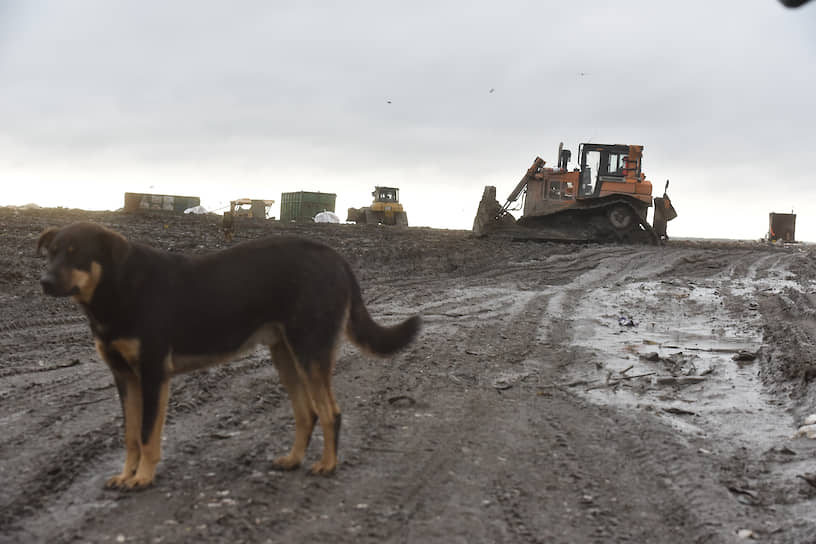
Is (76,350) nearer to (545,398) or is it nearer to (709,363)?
(545,398)

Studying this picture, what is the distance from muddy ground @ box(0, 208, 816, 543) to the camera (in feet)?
12.4

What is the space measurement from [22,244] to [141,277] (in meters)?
12.3

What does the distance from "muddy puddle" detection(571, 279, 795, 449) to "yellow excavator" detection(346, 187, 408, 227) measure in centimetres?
2381

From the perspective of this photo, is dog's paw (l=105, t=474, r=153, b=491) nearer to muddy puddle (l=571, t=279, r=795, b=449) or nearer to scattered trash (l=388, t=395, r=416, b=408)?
scattered trash (l=388, t=395, r=416, b=408)

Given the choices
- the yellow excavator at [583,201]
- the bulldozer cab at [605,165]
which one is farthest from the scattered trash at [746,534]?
the bulldozer cab at [605,165]

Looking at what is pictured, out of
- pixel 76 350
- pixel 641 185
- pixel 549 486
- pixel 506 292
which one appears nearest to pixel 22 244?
pixel 76 350

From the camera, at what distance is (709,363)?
8234 mm

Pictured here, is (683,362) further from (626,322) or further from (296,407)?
(296,407)

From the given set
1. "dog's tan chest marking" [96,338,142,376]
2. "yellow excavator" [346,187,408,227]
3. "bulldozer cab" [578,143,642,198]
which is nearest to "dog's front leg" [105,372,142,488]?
"dog's tan chest marking" [96,338,142,376]

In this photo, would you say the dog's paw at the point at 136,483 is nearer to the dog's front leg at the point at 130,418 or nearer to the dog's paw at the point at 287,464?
the dog's front leg at the point at 130,418

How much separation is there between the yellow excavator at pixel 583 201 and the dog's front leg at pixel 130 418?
22129 millimetres

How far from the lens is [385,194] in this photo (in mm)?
38094

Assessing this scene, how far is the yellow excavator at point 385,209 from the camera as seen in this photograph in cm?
3691

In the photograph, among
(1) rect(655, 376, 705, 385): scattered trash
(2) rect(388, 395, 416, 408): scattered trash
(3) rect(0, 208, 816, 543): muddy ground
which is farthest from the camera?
(1) rect(655, 376, 705, 385): scattered trash
